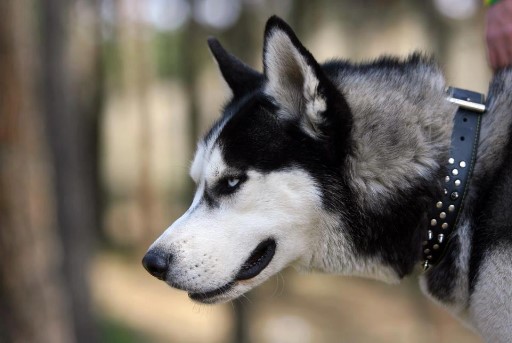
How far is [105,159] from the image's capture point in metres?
20.3

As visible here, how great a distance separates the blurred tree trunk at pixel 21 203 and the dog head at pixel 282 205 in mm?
3952

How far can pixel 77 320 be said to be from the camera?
9414 mm

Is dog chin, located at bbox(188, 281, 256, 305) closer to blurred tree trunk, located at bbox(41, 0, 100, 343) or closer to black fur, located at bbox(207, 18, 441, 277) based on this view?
black fur, located at bbox(207, 18, 441, 277)

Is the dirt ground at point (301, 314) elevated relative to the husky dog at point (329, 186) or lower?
lower

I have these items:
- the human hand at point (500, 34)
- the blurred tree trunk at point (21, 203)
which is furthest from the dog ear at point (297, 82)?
the blurred tree trunk at point (21, 203)

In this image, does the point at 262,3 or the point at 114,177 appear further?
the point at 114,177

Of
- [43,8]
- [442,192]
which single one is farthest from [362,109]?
[43,8]

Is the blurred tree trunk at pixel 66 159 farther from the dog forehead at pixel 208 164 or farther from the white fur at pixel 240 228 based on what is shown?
the white fur at pixel 240 228

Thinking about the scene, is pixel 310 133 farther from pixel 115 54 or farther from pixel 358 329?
pixel 115 54

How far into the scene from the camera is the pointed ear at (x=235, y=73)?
3539 mm

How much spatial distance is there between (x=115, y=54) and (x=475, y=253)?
1670 cm

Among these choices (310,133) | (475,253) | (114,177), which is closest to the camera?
(475,253)

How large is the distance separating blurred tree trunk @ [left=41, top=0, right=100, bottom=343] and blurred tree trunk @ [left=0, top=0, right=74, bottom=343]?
184 cm

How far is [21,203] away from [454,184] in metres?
4.79
